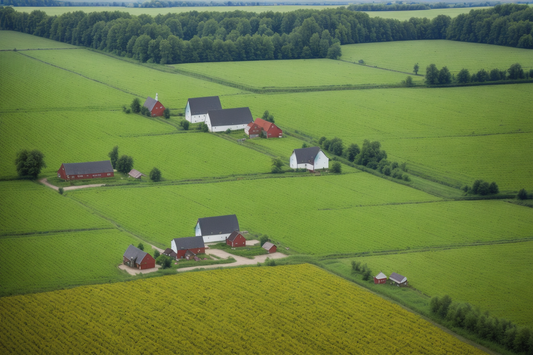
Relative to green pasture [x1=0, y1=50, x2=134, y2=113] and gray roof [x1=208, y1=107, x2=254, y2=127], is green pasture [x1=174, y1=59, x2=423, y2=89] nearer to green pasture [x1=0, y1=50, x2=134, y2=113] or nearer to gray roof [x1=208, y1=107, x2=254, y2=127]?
green pasture [x1=0, y1=50, x2=134, y2=113]

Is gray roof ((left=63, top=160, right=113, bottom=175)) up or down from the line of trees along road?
down

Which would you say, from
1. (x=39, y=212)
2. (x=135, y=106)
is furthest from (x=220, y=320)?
(x=135, y=106)

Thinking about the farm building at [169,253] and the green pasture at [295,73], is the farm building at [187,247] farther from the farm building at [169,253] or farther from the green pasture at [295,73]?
the green pasture at [295,73]

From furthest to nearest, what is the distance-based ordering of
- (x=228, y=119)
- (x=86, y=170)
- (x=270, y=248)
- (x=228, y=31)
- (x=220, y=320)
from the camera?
(x=228, y=31) < (x=228, y=119) < (x=86, y=170) < (x=270, y=248) < (x=220, y=320)

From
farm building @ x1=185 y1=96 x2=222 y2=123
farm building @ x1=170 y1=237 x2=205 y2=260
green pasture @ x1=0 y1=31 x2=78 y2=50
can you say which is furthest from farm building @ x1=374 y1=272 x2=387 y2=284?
green pasture @ x1=0 y1=31 x2=78 y2=50

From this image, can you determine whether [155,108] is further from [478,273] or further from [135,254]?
[478,273]

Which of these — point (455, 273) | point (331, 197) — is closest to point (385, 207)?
point (331, 197)

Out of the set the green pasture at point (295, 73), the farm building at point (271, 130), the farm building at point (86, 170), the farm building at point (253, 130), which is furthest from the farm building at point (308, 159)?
the green pasture at point (295, 73)

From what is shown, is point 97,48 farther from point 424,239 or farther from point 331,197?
point 424,239
